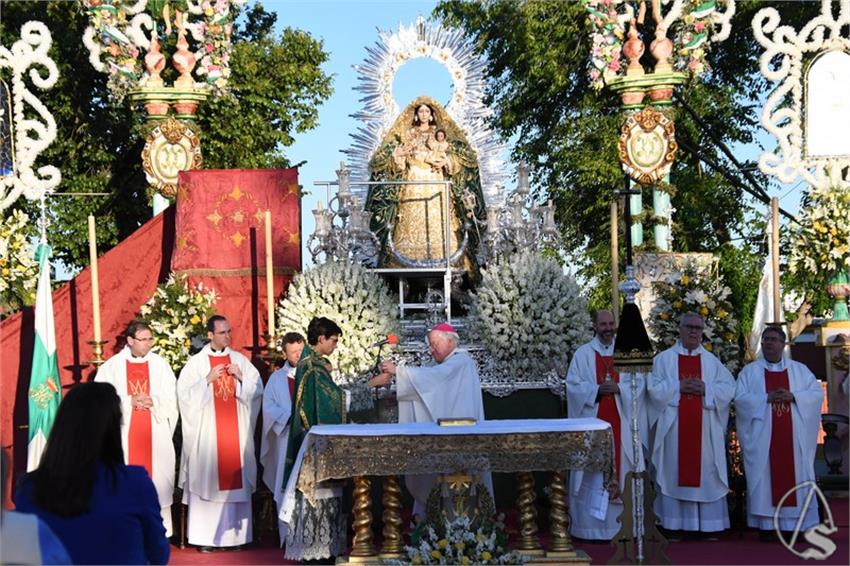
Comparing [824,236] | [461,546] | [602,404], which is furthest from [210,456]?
[824,236]

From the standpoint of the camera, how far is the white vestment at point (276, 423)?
1154cm

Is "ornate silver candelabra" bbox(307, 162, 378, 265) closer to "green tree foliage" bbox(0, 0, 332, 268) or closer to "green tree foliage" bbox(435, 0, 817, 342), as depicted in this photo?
"green tree foliage" bbox(0, 0, 332, 268)

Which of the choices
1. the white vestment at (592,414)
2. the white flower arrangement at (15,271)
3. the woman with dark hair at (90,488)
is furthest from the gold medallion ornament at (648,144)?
the woman with dark hair at (90,488)

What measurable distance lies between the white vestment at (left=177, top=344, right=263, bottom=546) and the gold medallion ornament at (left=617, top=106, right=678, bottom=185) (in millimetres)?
5486

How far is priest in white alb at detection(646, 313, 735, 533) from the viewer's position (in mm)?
11531

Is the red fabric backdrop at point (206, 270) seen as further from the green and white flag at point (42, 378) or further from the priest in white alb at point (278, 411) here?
the priest in white alb at point (278, 411)

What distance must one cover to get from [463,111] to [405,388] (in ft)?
15.6

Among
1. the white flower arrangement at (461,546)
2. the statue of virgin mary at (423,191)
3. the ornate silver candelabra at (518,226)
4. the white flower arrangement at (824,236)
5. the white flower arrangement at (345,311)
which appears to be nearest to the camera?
the white flower arrangement at (461,546)

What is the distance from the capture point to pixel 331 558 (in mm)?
10625

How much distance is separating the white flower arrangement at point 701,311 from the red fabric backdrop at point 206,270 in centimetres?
330

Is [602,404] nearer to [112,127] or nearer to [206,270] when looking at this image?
[206,270]

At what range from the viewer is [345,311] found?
40.3ft

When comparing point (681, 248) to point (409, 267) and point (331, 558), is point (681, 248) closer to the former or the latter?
point (409, 267)

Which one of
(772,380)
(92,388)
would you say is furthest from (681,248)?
(92,388)
